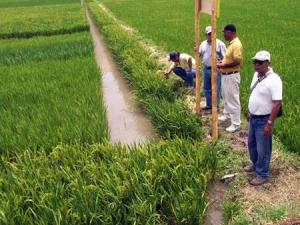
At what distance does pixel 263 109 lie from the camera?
4.24 metres

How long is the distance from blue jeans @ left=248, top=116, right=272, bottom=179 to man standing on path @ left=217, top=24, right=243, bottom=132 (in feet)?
4.47

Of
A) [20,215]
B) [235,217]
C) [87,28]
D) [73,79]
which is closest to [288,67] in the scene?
[73,79]

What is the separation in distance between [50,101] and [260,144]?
160 inches

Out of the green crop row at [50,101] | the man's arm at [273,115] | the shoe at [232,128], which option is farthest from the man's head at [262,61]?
the green crop row at [50,101]

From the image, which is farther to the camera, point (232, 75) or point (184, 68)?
point (184, 68)

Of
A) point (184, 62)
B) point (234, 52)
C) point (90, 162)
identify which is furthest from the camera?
point (184, 62)

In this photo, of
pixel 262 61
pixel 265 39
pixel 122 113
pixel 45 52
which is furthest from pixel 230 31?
pixel 45 52

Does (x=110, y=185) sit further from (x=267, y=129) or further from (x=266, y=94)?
(x=266, y=94)

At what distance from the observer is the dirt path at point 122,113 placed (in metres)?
Result: 6.46

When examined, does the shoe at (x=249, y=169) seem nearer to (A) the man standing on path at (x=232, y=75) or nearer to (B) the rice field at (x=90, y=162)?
(B) the rice field at (x=90, y=162)

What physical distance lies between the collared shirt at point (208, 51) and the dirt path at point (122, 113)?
4.62ft

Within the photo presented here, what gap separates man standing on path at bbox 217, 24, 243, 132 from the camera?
5523 mm

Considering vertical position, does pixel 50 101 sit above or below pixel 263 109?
below

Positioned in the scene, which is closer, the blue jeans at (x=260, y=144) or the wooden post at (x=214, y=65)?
the blue jeans at (x=260, y=144)
